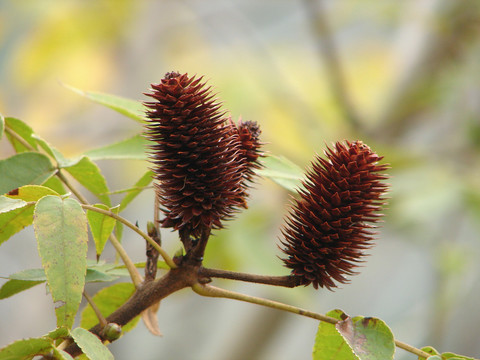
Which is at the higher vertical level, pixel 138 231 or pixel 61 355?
pixel 138 231

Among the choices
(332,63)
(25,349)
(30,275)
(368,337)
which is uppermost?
(332,63)

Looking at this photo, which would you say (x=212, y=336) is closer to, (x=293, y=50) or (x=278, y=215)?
(x=293, y=50)

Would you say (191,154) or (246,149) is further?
(246,149)

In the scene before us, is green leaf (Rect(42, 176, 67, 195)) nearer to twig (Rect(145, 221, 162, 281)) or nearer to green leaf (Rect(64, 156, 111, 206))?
green leaf (Rect(64, 156, 111, 206))

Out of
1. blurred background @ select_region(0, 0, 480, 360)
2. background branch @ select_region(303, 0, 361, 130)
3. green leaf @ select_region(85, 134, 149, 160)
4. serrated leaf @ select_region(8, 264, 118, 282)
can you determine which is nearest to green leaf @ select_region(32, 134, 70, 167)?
green leaf @ select_region(85, 134, 149, 160)

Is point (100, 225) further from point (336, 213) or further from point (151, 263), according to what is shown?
point (336, 213)

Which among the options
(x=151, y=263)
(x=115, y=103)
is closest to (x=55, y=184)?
(x=115, y=103)
